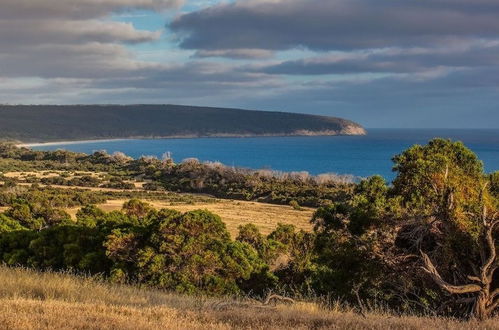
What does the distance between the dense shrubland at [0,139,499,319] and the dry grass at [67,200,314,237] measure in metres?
21.5

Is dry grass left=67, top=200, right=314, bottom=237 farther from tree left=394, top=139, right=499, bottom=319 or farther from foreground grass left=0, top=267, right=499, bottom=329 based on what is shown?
foreground grass left=0, top=267, right=499, bottom=329

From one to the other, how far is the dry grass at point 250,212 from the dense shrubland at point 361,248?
21508 mm

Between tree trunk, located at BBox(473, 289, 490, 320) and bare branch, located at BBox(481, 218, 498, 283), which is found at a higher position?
bare branch, located at BBox(481, 218, 498, 283)

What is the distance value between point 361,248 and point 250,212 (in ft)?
154

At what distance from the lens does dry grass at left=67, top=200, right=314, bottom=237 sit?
49628 mm

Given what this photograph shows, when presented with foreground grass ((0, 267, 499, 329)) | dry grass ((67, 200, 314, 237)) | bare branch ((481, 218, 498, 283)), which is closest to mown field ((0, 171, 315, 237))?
dry grass ((67, 200, 314, 237))

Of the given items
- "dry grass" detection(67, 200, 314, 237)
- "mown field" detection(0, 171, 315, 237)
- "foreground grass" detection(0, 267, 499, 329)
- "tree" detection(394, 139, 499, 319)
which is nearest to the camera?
"foreground grass" detection(0, 267, 499, 329)

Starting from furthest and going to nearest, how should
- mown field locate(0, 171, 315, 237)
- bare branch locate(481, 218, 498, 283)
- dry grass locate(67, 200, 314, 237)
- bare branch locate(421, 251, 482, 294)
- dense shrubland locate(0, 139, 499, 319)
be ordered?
mown field locate(0, 171, 315, 237) → dry grass locate(67, 200, 314, 237) → dense shrubland locate(0, 139, 499, 319) → bare branch locate(481, 218, 498, 283) → bare branch locate(421, 251, 482, 294)

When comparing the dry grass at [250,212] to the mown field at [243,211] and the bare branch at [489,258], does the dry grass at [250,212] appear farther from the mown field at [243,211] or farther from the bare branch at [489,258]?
the bare branch at [489,258]

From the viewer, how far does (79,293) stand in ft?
31.9

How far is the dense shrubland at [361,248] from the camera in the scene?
460 inches

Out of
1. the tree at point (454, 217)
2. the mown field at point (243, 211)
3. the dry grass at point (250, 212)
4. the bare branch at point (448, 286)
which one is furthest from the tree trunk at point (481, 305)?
the dry grass at point (250, 212)

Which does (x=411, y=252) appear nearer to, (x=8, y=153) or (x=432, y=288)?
(x=432, y=288)

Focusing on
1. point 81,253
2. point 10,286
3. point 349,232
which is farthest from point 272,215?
point 10,286
